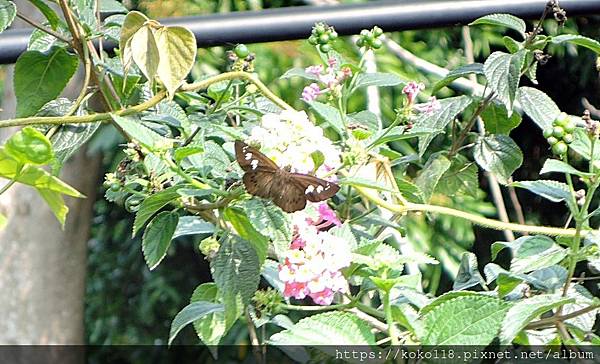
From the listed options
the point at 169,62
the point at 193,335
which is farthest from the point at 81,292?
the point at 169,62

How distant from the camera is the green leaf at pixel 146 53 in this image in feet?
1.42

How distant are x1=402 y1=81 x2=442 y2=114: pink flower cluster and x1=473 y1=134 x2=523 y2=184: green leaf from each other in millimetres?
47

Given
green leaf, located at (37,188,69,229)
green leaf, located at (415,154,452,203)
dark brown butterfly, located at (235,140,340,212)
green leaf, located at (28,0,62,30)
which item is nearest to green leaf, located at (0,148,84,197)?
green leaf, located at (37,188,69,229)

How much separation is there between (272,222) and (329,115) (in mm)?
112

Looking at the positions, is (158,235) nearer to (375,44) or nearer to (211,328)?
(211,328)

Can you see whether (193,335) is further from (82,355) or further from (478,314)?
(478,314)

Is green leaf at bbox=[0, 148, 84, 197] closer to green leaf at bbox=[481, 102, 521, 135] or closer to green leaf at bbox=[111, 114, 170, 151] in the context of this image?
green leaf at bbox=[111, 114, 170, 151]

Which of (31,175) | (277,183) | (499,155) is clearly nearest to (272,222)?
(277,183)

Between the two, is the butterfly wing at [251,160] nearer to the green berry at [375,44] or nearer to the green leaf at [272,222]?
the green leaf at [272,222]

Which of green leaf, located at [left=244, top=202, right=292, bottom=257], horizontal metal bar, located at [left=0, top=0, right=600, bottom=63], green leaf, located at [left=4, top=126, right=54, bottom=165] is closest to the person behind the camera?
green leaf, located at [left=4, top=126, right=54, bottom=165]

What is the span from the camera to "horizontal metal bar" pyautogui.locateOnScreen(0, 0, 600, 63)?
0.65m

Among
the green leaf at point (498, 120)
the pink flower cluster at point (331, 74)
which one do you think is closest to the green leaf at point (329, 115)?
the pink flower cluster at point (331, 74)

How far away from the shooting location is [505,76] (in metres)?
0.53

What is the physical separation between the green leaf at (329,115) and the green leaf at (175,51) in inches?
3.5
